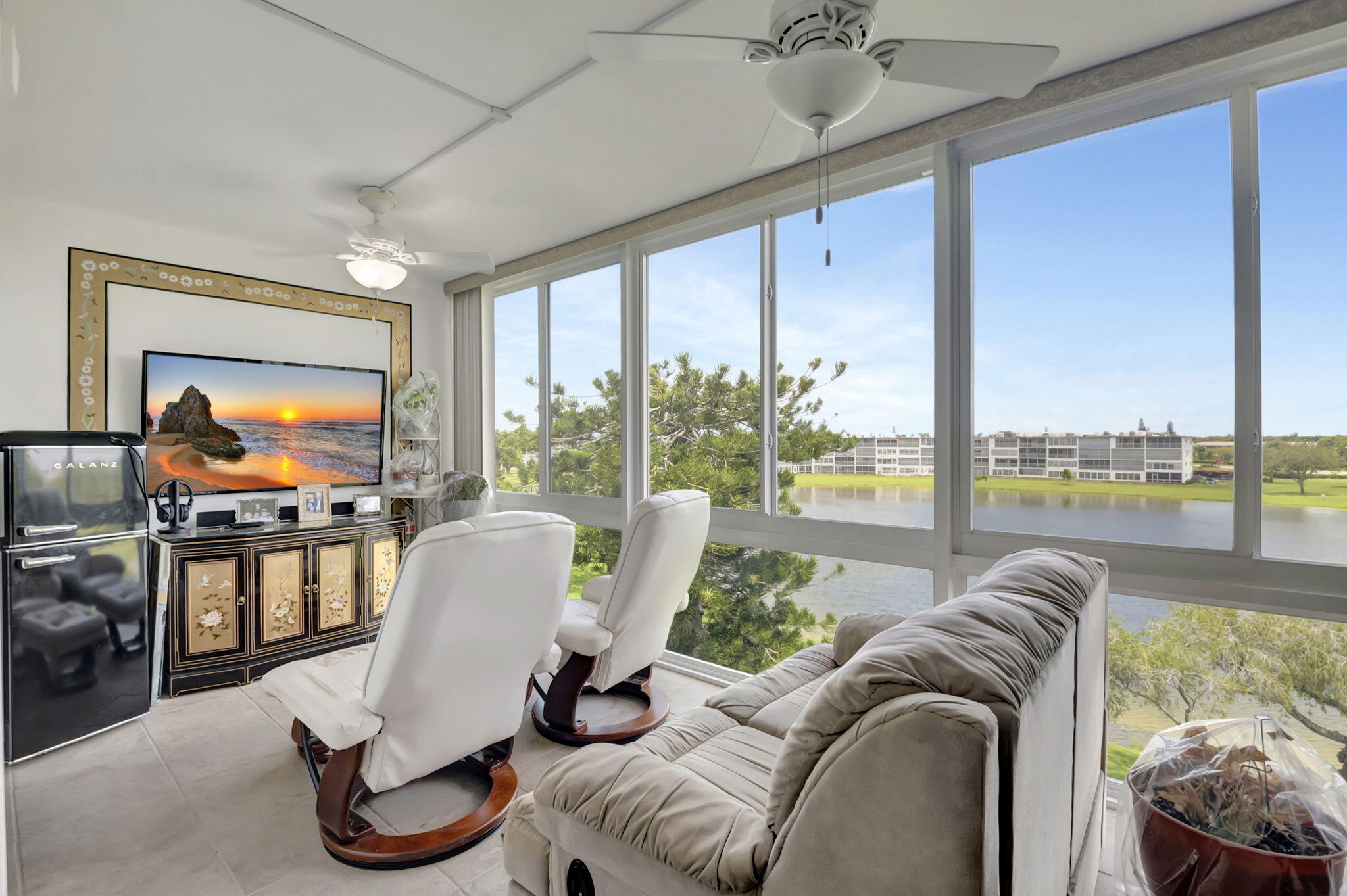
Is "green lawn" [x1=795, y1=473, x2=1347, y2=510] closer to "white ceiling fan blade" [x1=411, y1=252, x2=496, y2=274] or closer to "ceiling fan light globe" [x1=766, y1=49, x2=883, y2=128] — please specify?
"ceiling fan light globe" [x1=766, y1=49, x2=883, y2=128]

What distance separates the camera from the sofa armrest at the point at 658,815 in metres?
1.05

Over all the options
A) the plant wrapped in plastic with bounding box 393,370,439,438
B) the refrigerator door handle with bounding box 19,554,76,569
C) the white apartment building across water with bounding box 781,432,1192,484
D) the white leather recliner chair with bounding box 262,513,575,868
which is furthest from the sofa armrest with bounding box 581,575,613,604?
the plant wrapped in plastic with bounding box 393,370,439,438

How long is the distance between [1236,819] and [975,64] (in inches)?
71.0

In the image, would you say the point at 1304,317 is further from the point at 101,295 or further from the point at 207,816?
the point at 101,295

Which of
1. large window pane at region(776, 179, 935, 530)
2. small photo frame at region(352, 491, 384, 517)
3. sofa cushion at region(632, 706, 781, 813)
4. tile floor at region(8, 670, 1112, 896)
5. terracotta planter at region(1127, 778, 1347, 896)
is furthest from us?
small photo frame at region(352, 491, 384, 517)

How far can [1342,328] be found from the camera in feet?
6.52

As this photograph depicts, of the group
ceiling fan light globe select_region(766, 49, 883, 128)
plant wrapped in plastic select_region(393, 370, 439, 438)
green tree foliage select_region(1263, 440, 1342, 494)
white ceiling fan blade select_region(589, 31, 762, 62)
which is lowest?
green tree foliage select_region(1263, 440, 1342, 494)

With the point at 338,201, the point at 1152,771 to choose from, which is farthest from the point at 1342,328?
the point at 338,201

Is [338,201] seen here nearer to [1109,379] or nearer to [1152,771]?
[1109,379]

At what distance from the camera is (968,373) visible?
8.78 ft

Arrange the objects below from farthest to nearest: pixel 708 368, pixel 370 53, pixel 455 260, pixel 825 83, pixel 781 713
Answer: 1. pixel 708 368
2. pixel 455 260
3. pixel 370 53
4. pixel 781 713
5. pixel 825 83

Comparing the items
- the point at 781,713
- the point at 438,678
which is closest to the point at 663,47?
the point at 438,678

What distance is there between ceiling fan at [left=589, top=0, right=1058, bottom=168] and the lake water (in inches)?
61.2

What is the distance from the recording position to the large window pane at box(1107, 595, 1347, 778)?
2004 millimetres
